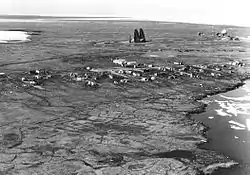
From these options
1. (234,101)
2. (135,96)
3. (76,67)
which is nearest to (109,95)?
(135,96)

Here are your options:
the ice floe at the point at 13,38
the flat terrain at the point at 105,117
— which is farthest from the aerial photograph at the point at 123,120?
the ice floe at the point at 13,38

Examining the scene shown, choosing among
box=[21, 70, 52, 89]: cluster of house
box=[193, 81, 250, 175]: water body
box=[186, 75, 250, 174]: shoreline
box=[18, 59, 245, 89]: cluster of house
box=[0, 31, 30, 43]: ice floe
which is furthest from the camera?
box=[0, 31, 30, 43]: ice floe

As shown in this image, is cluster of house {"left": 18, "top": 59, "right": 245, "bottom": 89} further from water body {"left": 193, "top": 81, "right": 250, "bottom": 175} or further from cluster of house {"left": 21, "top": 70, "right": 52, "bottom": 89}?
water body {"left": 193, "top": 81, "right": 250, "bottom": 175}

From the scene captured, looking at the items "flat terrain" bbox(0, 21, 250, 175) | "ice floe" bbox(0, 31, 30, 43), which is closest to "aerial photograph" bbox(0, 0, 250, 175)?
"flat terrain" bbox(0, 21, 250, 175)

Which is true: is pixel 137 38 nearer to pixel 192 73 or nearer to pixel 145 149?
pixel 192 73

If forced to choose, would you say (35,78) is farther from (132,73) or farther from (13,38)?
(13,38)

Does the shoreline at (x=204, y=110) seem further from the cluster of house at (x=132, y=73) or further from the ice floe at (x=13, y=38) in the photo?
the ice floe at (x=13, y=38)

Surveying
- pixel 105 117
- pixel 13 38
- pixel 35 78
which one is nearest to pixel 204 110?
pixel 105 117
